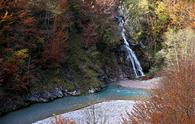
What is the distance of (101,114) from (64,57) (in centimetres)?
1359

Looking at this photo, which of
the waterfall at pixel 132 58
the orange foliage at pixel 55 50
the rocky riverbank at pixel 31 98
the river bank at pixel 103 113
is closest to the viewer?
the river bank at pixel 103 113

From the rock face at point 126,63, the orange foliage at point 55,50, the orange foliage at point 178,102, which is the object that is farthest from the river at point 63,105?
the orange foliage at point 178,102

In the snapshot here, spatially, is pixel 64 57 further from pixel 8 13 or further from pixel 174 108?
pixel 174 108

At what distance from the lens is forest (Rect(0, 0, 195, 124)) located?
1471 cm

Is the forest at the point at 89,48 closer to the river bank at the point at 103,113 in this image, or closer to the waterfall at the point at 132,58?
the waterfall at the point at 132,58

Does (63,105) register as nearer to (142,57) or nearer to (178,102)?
(178,102)

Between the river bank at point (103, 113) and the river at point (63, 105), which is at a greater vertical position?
the river bank at point (103, 113)

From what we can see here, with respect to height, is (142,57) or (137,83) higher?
(142,57)

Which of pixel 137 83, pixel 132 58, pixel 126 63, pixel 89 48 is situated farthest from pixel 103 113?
pixel 132 58

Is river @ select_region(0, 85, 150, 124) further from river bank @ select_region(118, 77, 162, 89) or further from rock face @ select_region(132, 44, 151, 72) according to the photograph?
rock face @ select_region(132, 44, 151, 72)

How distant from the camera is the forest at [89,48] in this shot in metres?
14.7

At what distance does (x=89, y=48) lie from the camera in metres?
43.5

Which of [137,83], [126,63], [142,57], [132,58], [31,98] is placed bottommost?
[137,83]

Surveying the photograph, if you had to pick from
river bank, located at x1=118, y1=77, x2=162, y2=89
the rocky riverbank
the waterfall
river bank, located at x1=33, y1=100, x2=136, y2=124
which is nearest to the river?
the rocky riverbank
